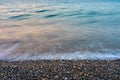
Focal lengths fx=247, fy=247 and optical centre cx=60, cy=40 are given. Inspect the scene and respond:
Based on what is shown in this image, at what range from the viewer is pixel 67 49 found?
1371cm

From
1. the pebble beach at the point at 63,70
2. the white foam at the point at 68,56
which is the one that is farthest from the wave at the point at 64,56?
the pebble beach at the point at 63,70

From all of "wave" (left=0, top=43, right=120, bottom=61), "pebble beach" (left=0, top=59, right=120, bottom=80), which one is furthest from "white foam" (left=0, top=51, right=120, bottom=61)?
"pebble beach" (left=0, top=59, right=120, bottom=80)

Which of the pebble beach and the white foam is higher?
the pebble beach

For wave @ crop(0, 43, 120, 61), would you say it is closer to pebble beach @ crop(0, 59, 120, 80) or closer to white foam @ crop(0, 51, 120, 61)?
white foam @ crop(0, 51, 120, 61)

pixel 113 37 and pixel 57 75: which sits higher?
pixel 57 75

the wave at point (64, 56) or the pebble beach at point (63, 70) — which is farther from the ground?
the pebble beach at point (63, 70)

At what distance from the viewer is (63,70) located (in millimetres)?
9461

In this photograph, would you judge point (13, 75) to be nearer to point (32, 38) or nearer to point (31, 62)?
point (31, 62)

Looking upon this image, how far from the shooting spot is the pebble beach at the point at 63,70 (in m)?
8.73

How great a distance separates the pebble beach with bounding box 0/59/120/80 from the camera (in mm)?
8727

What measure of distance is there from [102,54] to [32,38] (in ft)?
19.3

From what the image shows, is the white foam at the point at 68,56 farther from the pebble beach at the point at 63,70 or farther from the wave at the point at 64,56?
the pebble beach at the point at 63,70

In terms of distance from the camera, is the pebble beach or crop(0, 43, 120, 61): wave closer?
the pebble beach

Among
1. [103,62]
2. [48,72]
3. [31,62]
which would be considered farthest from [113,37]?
[48,72]
